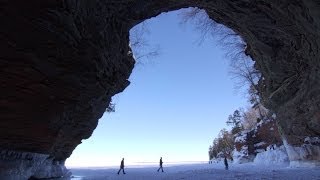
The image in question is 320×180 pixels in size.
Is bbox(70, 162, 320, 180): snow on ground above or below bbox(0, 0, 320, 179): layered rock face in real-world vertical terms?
below

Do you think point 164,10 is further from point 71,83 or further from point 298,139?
point 298,139

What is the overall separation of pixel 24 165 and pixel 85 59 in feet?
20.8

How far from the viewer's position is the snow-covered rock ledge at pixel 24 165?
11.9m

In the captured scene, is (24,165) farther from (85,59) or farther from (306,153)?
(306,153)

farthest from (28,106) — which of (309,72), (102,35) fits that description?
(309,72)

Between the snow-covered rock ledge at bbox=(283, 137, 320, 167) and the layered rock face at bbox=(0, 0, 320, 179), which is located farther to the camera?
the snow-covered rock ledge at bbox=(283, 137, 320, 167)

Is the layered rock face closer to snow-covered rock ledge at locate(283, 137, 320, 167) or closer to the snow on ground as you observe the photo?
the snow on ground

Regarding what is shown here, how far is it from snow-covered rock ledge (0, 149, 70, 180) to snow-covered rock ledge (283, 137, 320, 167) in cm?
1731

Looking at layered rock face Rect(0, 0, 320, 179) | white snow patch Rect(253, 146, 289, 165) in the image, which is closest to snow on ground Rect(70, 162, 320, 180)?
layered rock face Rect(0, 0, 320, 179)

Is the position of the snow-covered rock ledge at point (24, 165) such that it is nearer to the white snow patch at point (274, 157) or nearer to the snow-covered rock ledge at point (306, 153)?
the snow-covered rock ledge at point (306, 153)

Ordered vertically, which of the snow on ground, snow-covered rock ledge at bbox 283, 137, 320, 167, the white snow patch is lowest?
the snow on ground

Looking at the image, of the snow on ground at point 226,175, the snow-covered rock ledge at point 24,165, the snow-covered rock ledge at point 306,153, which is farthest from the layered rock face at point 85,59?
the snow-covered rock ledge at point 306,153

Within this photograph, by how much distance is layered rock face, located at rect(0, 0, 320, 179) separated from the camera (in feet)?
26.5

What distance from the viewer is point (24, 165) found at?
44.0 ft
